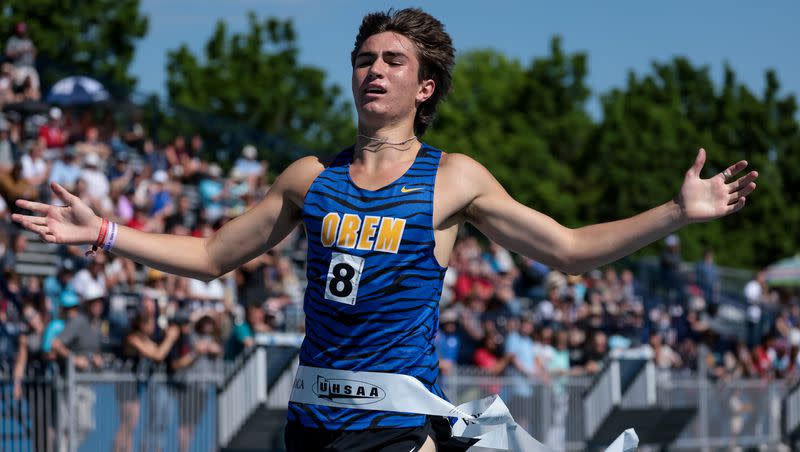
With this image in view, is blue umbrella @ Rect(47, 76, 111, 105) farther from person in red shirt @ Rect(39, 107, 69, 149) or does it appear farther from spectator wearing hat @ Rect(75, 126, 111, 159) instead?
person in red shirt @ Rect(39, 107, 69, 149)

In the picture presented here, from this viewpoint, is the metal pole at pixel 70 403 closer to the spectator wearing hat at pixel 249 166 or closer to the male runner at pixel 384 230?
the male runner at pixel 384 230

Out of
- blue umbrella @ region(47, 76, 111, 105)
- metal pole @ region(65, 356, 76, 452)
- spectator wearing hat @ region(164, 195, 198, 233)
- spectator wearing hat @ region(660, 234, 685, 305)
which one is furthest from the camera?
spectator wearing hat @ region(660, 234, 685, 305)

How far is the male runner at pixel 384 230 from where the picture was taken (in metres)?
4.10

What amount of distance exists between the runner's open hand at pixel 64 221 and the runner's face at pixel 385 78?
3.38 feet

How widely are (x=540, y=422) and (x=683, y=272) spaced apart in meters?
13.2

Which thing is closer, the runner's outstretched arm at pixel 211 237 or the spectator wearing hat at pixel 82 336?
the runner's outstretched arm at pixel 211 237

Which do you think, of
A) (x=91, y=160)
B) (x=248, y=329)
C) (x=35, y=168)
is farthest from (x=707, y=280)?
(x=35, y=168)

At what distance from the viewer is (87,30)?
41.7m

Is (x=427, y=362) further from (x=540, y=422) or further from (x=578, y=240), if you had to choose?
(x=540, y=422)

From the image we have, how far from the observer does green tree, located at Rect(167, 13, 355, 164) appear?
47.4 m

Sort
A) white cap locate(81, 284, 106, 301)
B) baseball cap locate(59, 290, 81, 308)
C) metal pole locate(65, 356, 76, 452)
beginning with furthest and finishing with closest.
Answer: white cap locate(81, 284, 106, 301) → baseball cap locate(59, 290, 81, 308) → metal pole locate(65, 356, 76, 452)

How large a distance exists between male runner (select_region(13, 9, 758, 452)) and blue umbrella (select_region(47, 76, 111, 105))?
1670 cm

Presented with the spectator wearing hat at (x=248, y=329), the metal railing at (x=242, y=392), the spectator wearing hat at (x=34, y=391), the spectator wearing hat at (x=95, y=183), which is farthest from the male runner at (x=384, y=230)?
the spectator wearing hat at (x=95, y=183)

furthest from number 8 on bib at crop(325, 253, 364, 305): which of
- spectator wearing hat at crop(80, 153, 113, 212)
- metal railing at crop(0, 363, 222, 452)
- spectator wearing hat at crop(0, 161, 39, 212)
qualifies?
spectator wearing hat at crop(80, 153, 113, 212)
